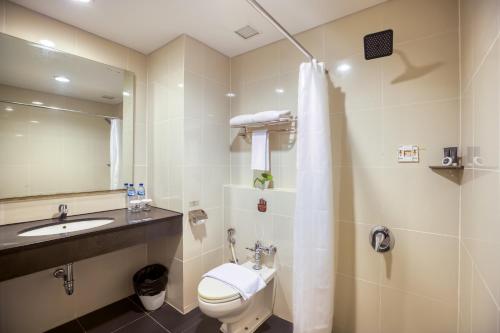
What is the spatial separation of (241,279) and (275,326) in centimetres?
56

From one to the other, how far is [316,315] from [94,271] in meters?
1.83

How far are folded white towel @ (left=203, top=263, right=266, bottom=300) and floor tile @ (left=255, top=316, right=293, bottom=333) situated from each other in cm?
40

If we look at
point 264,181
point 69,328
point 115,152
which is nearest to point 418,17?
point 264,181

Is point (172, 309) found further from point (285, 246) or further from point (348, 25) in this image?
point (348, 25)

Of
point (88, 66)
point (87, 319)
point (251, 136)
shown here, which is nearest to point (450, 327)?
point (251, 136)

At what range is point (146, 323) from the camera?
182cm

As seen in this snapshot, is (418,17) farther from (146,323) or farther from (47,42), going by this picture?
(146,323)

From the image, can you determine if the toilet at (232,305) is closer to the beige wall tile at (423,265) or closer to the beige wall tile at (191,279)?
the beige wall tile at (191,279)

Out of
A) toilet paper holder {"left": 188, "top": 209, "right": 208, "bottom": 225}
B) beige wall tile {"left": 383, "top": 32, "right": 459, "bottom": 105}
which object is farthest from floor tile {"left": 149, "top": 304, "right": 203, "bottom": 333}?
beige wall tile {"left": 383, "top": 32, "right": 459, "bottom": 105}

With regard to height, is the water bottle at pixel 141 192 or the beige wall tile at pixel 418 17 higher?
the beige wall tile at pixel 418 17

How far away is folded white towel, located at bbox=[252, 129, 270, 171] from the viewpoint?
77.0 inches

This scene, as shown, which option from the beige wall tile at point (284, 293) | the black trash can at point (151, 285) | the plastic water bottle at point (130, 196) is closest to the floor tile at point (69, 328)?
the black trash can at point (151, 285)

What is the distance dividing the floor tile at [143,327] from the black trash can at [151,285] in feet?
0.45

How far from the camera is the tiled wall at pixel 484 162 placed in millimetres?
598
